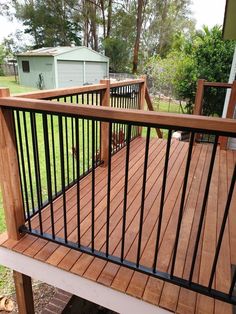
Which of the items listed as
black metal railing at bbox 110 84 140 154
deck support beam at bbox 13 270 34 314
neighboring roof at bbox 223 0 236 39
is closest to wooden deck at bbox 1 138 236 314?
deck support beam at bbox 13 270 34 314

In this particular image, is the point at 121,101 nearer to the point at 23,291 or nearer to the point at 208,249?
the point at 208,249

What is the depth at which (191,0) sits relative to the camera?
25.8m

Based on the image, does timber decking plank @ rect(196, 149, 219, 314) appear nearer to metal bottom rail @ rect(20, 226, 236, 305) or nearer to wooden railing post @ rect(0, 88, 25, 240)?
metal bottom rail @ rect(20, 226, 236, 305)

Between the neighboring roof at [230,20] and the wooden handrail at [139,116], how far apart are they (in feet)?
10.5

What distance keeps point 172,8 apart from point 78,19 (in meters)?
10.1

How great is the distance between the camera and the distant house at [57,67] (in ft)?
50.1

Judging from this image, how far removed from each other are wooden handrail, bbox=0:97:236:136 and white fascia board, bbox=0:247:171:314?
1117mm

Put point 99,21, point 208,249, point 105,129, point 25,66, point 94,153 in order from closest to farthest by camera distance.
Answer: point 94,153
point 208,249
point 105,129
point 25,66
point 99,21

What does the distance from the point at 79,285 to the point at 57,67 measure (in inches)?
610

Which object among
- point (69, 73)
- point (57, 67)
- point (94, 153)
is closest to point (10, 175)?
point (94, 153)

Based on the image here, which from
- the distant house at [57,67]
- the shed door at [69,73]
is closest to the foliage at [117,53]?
the distant house at [57,67]

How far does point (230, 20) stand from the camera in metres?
4.10

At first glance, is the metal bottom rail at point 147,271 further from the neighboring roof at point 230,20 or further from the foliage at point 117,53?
the foliage at point 117,53

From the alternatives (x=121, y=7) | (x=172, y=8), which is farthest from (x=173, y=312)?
(x=172, y=8)
